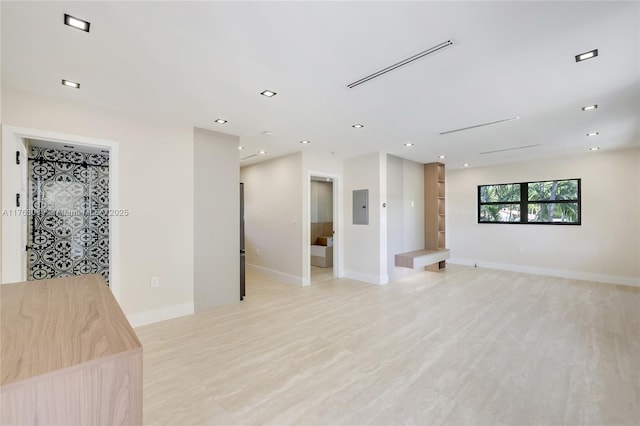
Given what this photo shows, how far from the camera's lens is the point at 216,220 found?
3.91 metres

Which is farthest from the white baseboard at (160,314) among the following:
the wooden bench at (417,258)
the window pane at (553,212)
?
the window pane at (553,212)

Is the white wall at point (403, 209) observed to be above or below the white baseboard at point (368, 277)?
above

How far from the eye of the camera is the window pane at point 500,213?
6.34 meters

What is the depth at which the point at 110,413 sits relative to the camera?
0.72 m

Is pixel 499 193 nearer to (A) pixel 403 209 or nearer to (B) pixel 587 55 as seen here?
(A) pixel 403 209

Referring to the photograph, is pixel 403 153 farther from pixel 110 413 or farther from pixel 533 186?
pixel 110 413

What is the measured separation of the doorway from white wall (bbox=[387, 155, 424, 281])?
1.42 meters

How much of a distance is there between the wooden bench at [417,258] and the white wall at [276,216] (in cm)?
192

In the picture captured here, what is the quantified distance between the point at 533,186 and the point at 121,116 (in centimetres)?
738

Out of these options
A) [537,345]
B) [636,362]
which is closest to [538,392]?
[537,345]

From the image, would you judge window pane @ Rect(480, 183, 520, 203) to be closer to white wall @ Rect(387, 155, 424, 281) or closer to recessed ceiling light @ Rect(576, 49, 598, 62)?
white wall @ Rect(387, 155, 424, 281)

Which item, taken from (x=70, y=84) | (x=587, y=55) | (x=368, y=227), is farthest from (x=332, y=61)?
(x=368, y=227)

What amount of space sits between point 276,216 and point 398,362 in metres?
3.68

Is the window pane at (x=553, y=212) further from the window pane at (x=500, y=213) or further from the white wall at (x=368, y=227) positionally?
the white wall at (x=368, y=227)
